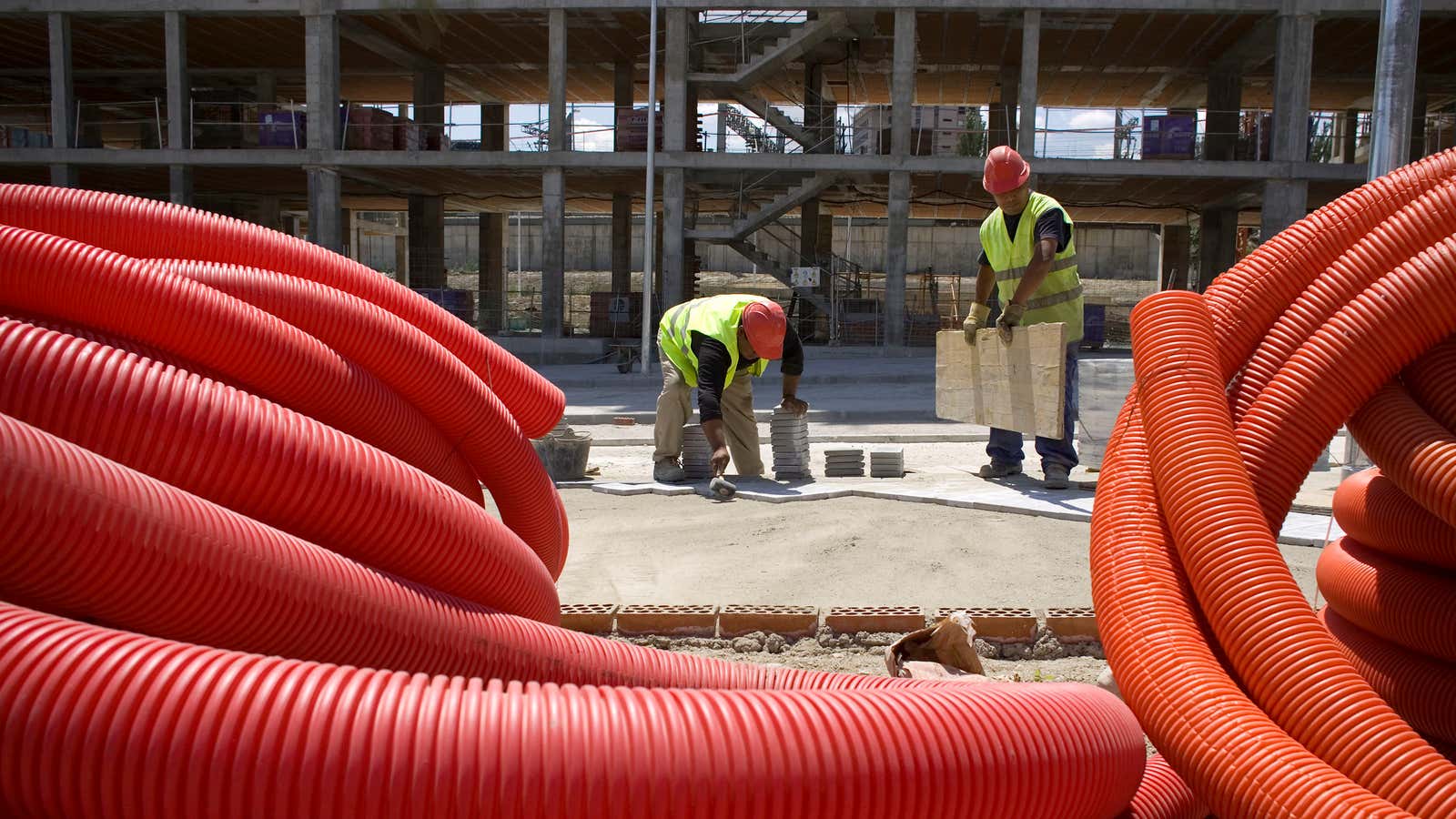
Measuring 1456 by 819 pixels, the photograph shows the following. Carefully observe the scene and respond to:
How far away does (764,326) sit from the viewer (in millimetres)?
7945

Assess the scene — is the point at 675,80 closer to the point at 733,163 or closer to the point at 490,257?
the point at 733,163

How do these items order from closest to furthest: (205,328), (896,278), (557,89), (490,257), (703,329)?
(205,328) < (703,329) < (896,278) < (557,89) < (490,257)

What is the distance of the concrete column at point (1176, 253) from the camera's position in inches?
1513

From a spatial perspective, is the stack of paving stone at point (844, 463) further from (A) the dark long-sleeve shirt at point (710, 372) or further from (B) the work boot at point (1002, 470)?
(A) the dark long-sleeve shirt at point (710, 372)

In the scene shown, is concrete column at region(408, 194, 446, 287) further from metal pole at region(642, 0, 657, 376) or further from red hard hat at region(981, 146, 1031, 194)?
red hard hat at region(981, 146, 1031, 194)

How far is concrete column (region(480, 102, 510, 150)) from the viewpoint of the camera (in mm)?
35188

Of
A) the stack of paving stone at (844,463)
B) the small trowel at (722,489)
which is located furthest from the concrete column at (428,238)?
the small trowel at (722,489)

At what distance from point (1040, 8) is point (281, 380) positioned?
23812 mm

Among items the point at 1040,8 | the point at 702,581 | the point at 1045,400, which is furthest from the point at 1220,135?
the point at 702,581

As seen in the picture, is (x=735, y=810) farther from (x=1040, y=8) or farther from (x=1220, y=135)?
(x=1220, y=135)

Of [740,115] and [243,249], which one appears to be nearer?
[243,249]

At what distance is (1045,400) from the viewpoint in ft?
24.5

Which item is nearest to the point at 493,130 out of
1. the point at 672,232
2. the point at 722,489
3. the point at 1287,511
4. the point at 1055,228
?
the point at 672,232

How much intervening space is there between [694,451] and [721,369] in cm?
100
